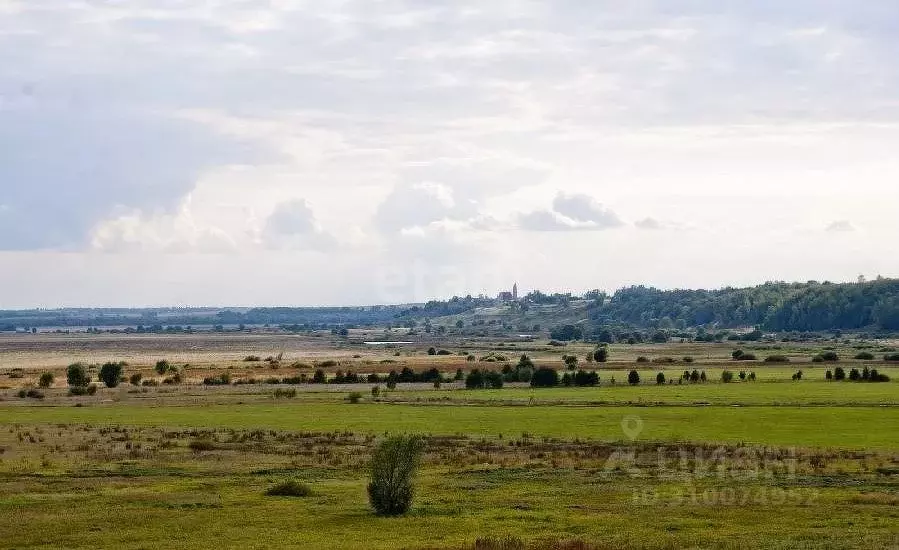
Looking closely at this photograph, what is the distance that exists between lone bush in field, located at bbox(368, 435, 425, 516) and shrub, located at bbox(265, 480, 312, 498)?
3669mm

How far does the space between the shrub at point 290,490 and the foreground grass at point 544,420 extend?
21.6m

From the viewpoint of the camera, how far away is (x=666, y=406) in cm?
7600

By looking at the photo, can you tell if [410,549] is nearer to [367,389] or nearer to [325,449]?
[325,449]

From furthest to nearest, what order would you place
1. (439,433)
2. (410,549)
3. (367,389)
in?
(367,389) < (439,433) < (410,549)

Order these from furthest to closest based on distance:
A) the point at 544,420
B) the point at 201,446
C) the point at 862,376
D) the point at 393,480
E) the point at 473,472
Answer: the point at 862,376 → the point at 544,420 → the point at 201,446 → the point at 473,472 → the point at 393,480

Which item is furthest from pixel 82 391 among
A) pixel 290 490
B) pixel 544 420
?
pixel 290 490

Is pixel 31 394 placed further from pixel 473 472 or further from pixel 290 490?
pixel 290 490

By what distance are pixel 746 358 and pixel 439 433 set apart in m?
107

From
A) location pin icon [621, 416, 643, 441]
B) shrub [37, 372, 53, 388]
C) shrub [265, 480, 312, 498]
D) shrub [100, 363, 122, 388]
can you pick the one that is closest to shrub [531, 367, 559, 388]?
location pin icon [621, 416, 643, 441]

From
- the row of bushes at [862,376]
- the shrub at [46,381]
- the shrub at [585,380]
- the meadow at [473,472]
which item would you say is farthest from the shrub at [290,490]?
the row of bushes at [862,376]

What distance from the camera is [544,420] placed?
6531cm

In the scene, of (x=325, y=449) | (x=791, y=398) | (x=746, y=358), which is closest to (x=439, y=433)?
(x=325, y=449)

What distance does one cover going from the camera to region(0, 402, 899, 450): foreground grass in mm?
55281

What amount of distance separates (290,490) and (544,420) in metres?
31.1
